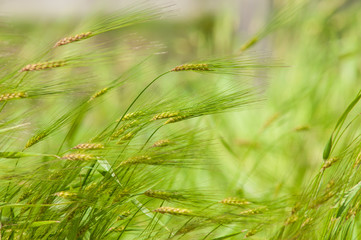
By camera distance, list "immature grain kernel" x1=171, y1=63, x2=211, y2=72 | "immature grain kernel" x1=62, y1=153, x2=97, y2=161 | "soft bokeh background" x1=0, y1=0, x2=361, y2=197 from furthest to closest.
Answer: "soft bokeh background" x1=0, y1=0, x2=361, y2=197 → "immature grain kernel" x1=171, y1=63, x2=211, y2=72 → "immature grain kernel" x1=62, y1=153, x2=97, y2=161

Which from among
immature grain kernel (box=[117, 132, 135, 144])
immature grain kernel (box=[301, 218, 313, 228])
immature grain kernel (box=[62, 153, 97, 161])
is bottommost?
immature grain kernel (box=[62, 153, 97, 161])

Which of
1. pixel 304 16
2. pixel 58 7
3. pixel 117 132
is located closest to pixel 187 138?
pixel 117 132

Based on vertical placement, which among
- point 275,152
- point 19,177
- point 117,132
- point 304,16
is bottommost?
point 19,177

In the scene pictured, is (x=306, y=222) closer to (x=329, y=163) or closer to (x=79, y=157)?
(x=329, y=163)

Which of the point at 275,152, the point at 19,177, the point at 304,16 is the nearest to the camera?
the point at 19,177

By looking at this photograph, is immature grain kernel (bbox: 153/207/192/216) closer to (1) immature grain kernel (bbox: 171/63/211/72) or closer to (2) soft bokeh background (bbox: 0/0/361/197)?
(1) immature grain kernel (bbox: 171/63/211/72)

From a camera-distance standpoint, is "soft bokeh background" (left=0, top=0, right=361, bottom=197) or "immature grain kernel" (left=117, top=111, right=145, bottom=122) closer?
"immature grain kernel" (left=117, top=111, right=145, bottom=122)

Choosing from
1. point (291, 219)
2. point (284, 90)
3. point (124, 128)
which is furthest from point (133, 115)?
point (284, 90)

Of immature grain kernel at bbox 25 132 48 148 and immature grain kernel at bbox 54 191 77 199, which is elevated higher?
immature grain kernel at bbox 25 132 48 148

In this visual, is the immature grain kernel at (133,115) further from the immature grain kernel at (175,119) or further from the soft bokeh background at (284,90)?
the soft bokeh background at (284,90)

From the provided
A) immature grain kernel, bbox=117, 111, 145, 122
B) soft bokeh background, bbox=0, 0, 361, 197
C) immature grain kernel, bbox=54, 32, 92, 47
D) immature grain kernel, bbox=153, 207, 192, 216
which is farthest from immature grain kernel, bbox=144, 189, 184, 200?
soft bokeh background, bbox=0, 0, 361, 197

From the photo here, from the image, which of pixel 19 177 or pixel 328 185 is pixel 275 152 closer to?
pixel 328 185
